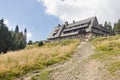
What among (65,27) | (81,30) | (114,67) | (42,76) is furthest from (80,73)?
(65,27)

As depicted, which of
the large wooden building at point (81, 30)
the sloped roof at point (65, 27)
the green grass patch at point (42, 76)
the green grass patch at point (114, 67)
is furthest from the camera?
the sloped roof at point (65, 27)

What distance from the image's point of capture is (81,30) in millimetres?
83312

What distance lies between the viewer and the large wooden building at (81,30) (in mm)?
81062

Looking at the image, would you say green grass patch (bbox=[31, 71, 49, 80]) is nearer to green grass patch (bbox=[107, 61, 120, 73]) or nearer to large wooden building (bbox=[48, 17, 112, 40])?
green grass patch (bbox=[107, 61, 120, 73])

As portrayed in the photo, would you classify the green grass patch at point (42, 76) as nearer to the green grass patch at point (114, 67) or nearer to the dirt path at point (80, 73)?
the dirt path at point (80, 73)

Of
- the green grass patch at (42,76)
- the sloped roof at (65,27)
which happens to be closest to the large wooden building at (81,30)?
the sloped roof at (65,27)

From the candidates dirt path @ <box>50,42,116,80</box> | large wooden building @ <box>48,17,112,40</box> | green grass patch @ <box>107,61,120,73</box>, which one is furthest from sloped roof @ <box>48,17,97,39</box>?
green grass patch @ <box>107,61,120,73</box>

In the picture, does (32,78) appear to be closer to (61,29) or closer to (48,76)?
(48,76)

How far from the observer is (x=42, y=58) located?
23.4 metres

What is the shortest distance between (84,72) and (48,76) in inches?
127

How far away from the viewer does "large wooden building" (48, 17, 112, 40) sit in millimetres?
81062

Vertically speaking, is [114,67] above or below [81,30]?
below

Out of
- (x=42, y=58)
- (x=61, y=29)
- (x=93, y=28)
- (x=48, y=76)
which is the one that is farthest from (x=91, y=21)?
(x=48, y=76)

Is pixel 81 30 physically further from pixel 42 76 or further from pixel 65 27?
pixel 42 76
